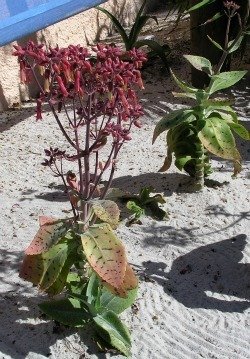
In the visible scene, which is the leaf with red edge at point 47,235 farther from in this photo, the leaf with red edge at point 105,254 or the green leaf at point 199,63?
the green leaf at point 199,63

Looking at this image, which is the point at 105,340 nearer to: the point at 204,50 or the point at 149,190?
the point at 149,190

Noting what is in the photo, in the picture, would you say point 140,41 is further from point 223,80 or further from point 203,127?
point 203,127

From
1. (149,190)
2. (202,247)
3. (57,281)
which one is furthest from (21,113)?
(57,281)

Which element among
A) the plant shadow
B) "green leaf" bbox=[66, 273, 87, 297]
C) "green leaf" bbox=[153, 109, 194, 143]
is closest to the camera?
"green leaf" bbox=[66, 273, 87, 297]

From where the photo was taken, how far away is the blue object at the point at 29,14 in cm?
353

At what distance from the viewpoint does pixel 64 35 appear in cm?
591

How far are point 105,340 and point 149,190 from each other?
1.09 metres

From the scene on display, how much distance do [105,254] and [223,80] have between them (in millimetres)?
1387

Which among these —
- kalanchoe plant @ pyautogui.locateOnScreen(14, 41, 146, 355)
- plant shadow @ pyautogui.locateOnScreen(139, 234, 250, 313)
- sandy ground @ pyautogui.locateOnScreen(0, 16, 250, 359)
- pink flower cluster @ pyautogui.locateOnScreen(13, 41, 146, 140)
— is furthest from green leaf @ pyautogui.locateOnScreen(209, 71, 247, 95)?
pink flower cluster @ pyautogui.locateOnScreen(13, 41, 146, 140)

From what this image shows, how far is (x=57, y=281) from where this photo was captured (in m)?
2.54

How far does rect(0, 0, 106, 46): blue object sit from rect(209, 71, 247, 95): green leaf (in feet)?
3.42

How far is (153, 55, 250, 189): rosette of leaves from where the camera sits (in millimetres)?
3273

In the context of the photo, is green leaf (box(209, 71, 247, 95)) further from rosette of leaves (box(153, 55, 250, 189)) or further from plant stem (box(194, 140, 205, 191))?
plant stem (box(194, 140, 205, 191))

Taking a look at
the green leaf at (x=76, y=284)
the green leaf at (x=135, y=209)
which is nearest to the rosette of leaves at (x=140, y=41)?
the green leaf at (x=135, y=209)
